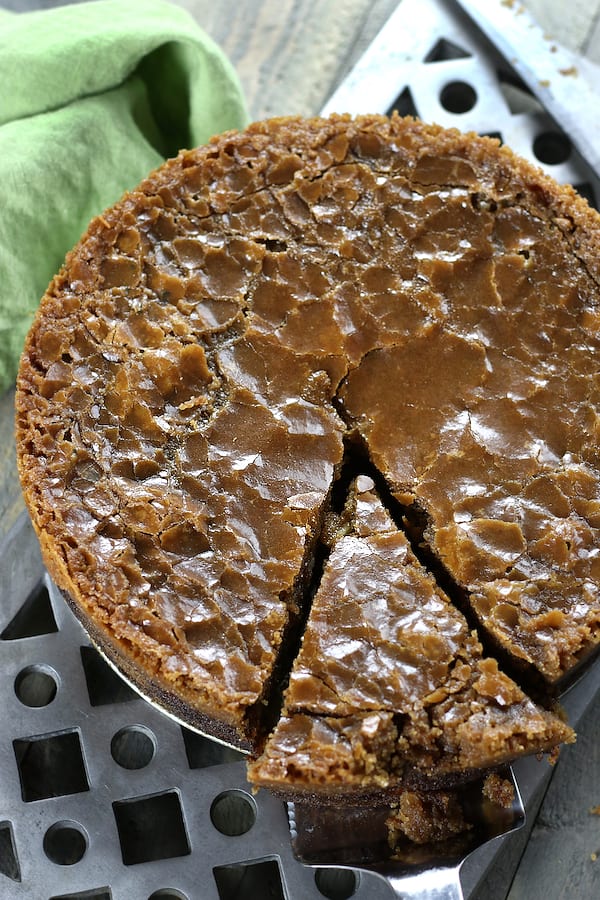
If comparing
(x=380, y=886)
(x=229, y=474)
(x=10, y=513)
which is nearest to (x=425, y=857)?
(x=380, y=886)

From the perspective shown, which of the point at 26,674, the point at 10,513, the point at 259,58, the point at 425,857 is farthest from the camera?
the point at 259,58

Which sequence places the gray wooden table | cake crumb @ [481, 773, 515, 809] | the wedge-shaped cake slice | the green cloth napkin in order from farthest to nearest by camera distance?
the gray wooden table
the green cloth napkin
cake crumb @ [481, 773, 515, 809]
the wedge-shaped cake slice

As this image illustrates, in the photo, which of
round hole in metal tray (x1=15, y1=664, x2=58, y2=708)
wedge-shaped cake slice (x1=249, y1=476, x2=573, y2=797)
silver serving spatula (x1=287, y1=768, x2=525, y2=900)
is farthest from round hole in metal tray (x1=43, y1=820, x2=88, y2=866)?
wedge-shaped cake slice (x1=249, y1=476, x2=573, y2=797)

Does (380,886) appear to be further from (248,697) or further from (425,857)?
(248,697)

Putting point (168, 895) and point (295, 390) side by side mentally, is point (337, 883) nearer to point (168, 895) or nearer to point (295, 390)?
point (168, 895)

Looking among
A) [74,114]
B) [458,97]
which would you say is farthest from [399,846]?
[458,97]

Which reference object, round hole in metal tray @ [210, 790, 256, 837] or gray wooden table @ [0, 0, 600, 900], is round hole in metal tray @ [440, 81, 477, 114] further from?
round hole in metal tray @ [210, 790, 256, 837]
